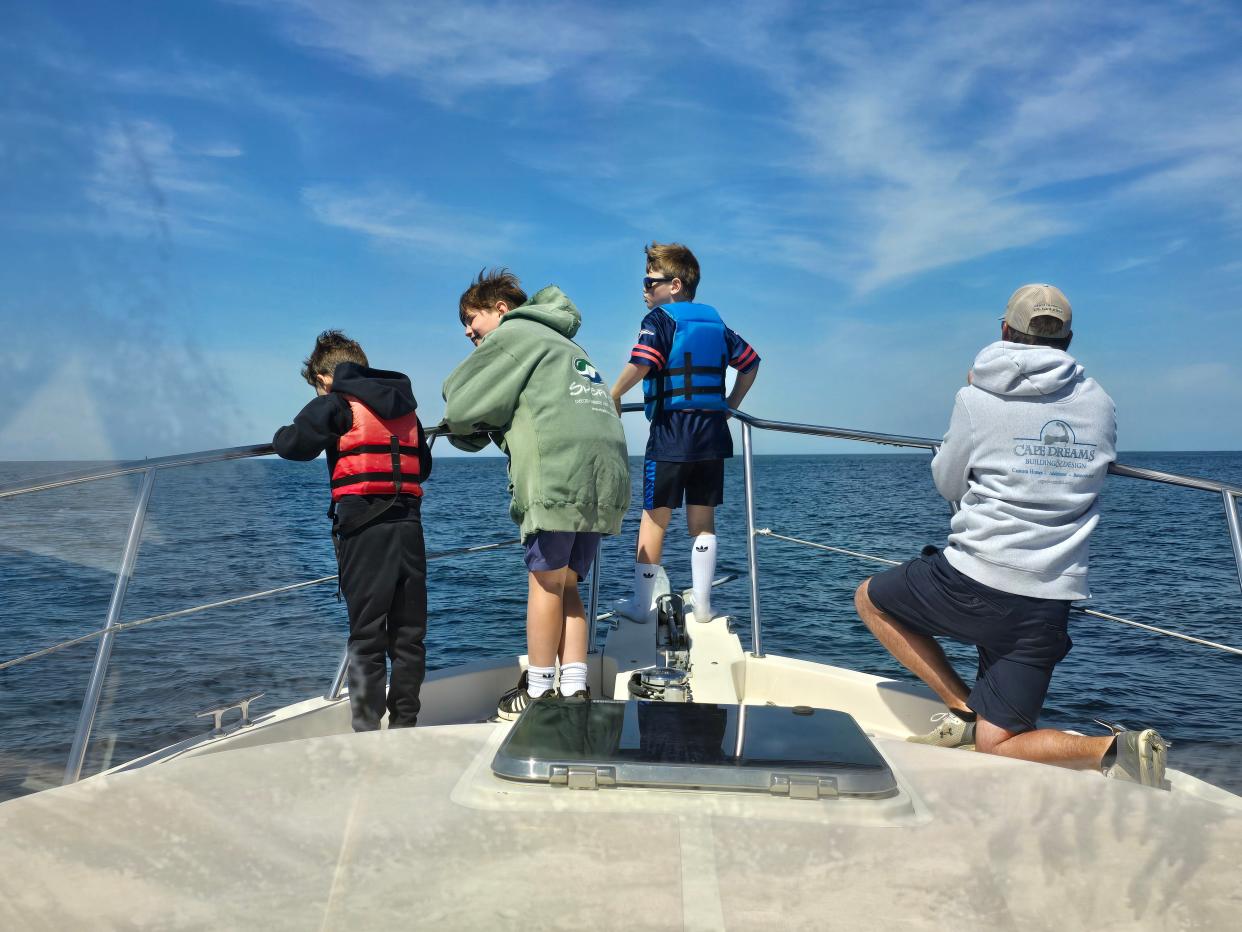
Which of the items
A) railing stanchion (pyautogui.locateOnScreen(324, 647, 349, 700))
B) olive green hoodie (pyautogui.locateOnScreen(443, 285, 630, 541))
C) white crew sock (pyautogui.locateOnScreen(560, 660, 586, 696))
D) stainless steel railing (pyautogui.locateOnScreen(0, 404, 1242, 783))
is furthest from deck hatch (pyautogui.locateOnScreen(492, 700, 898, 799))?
railing stanchion (pyautogui.locateOnScreen(324, 647, 349, 700))

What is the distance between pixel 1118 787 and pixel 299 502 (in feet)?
6.81

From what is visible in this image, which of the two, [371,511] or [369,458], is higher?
[369,458]

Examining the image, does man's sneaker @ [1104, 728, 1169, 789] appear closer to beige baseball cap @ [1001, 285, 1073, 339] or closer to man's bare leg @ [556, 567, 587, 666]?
beige baseball cap @ [1001, 285, 1073, 339]

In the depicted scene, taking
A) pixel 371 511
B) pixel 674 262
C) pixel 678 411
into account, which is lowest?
pixel 371 511

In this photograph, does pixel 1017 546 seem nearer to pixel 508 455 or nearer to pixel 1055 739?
pixel 1055 739

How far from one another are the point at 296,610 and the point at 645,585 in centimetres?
125

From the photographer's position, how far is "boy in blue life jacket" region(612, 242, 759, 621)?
3.51 m

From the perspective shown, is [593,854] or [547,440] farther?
[547,440]

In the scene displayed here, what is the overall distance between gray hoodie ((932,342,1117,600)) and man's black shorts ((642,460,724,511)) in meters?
1.55

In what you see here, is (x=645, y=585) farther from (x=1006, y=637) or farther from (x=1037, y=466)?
(x=1037, y=466)

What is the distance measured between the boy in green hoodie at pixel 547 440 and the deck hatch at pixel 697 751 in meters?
1.35

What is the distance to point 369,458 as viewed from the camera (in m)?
2.40

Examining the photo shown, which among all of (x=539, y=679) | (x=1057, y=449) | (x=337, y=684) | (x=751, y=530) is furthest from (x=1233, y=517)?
(x=337, y=684)

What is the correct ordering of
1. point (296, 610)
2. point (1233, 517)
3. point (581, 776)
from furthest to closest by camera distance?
point (296, 610), point (1233, 517), point (581, 776)
